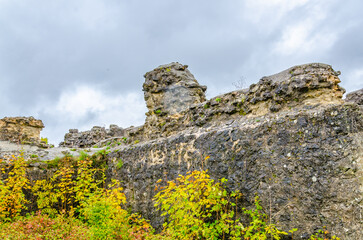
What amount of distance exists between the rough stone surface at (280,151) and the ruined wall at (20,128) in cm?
635

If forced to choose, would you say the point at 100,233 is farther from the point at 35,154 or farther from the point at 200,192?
the point at 35,154

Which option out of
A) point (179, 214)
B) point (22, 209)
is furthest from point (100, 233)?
point (22, 209)

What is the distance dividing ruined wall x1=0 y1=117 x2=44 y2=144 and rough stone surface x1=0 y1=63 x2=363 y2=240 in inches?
250

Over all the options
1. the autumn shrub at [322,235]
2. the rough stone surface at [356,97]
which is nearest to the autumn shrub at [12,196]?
the autumn shrub at [322,235]

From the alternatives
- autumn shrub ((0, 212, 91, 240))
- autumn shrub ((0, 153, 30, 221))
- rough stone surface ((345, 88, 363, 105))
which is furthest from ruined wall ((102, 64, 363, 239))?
rough stone surface ((345, 88, 363, 105))

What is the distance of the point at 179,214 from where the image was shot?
4.42 meters

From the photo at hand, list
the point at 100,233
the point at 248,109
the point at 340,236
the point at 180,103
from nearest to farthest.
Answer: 1. the point at 340,236
2. the point at 100,233
3. the point at 248,109
4. the point at 180,103

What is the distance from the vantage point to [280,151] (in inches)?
172

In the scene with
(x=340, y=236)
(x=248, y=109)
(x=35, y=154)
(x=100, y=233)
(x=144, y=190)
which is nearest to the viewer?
(x=340, y=236)

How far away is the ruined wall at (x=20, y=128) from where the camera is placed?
11156mm

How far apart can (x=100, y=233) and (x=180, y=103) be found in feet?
14.7

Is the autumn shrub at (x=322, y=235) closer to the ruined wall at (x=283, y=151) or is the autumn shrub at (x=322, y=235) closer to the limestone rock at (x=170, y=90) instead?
the ruined wall at (x=283, y=151)

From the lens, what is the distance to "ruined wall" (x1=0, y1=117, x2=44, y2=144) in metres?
11.2

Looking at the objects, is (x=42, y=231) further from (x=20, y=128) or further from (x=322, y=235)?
(x=20, y=128)
